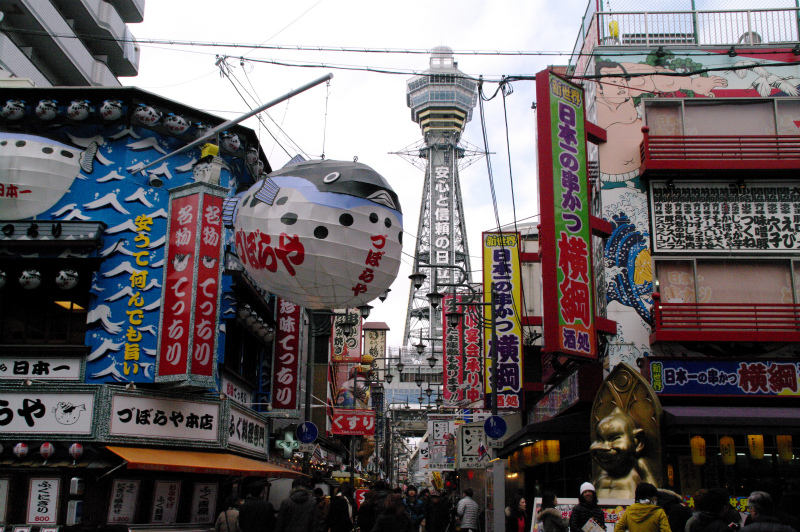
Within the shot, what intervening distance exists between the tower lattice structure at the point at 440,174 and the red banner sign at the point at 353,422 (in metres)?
106

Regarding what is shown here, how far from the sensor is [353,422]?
28.6 meters

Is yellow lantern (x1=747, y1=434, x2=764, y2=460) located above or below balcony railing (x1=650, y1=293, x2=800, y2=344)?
below

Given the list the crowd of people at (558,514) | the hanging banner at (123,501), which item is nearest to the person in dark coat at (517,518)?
the crowd of people at (558,514)

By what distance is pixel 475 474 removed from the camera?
116 feet

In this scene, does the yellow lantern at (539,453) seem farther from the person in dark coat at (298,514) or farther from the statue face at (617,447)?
the person in dark coat at (298,514)

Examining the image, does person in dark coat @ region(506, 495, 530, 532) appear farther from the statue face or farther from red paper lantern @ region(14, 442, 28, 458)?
red paper lantern @ region(14, 442, 28, 458)

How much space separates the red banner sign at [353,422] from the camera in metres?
28.2

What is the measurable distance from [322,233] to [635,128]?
11408 mm

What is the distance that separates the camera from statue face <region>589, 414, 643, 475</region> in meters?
16.1

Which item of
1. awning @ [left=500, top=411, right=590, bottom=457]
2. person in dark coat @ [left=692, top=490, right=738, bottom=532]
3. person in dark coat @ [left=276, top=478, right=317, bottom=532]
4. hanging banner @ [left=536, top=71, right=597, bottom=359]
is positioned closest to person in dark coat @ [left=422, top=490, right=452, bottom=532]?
awning @ [left=500, top=411, right=590, bottom=457]

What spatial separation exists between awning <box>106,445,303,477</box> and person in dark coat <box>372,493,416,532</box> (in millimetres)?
5842

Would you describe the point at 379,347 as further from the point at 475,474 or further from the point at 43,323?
the point at 43,323

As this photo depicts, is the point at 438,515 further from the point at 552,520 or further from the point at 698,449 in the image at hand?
the point at 552,520

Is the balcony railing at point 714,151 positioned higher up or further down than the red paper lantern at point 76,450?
higher up
